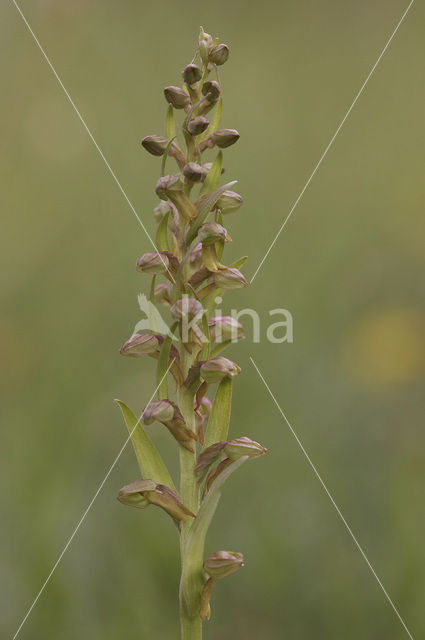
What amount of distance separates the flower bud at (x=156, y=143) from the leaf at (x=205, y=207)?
13 centimetres

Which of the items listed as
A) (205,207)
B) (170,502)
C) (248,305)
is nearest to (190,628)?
(170,502)

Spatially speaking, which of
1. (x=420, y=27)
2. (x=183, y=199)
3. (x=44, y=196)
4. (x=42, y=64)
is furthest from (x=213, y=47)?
(x=420, y=27)

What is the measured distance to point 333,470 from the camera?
71.1 inches

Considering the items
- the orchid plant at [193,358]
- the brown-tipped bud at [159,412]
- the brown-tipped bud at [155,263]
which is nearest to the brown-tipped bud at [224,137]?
the orchid plant at [193,358]

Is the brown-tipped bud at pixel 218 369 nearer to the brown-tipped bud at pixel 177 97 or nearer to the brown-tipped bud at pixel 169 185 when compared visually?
the brown-tipped bud at pixel 169 185

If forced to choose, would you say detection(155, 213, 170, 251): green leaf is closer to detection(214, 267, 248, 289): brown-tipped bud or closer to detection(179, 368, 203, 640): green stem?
detection(214, 267, 248, 289): brown-tipped bud

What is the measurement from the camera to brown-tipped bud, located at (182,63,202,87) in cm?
112

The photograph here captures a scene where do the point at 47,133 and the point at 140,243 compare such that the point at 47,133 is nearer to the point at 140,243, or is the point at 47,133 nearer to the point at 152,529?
the point at 140,243

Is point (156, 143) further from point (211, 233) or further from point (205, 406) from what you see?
point (205, 406)

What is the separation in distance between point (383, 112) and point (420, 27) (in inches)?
17.5

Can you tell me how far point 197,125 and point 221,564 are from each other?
27.1 inches

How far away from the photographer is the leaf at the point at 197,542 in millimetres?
1008
